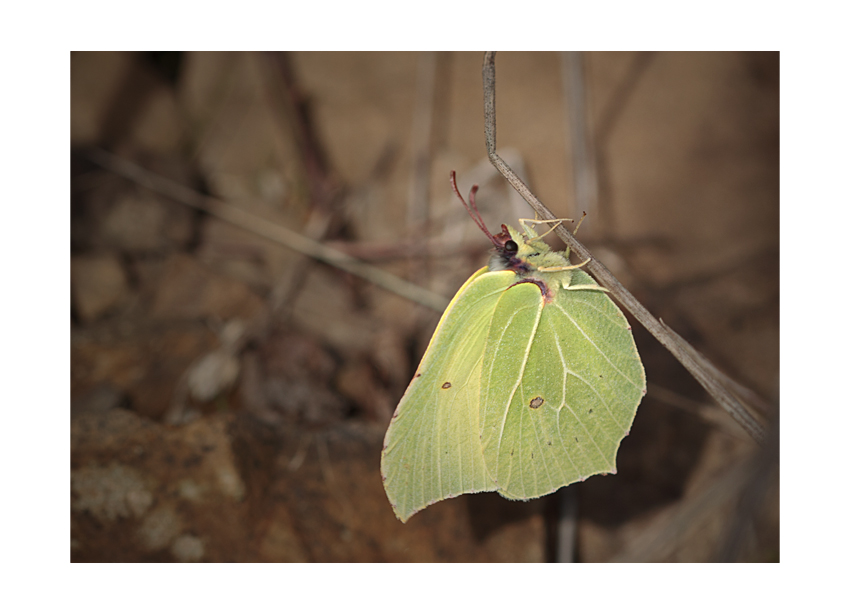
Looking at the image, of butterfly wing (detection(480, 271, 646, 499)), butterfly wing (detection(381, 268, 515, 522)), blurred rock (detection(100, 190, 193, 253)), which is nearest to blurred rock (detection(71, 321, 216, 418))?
blurred rock (detection(100, 190, 193, 253))

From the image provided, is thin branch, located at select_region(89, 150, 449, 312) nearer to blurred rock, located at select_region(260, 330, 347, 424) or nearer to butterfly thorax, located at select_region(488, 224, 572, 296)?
blurred rock, located at select_region(260, 330, 347, 424)

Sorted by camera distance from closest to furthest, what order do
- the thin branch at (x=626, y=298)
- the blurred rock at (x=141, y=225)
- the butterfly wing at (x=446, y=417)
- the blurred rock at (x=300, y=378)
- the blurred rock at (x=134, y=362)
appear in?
the thin branch at (x=626, y=298), the butterfly wing at (x=446, y=417), the blurred rock at (x=134, y=362), the blurred rock at (x=300, y=378), the blurred rock at (x=141, y=225)

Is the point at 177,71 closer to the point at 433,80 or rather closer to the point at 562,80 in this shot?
the point at 433,80

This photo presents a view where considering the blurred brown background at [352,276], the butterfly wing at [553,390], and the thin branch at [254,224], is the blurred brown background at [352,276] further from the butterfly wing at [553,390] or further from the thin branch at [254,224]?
the butterfly wing at [553,390]

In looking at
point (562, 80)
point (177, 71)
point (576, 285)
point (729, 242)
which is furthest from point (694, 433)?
point (177, 71)

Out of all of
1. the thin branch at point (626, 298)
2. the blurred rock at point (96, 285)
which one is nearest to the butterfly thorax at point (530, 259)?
the thin branch at point (626, 298)
